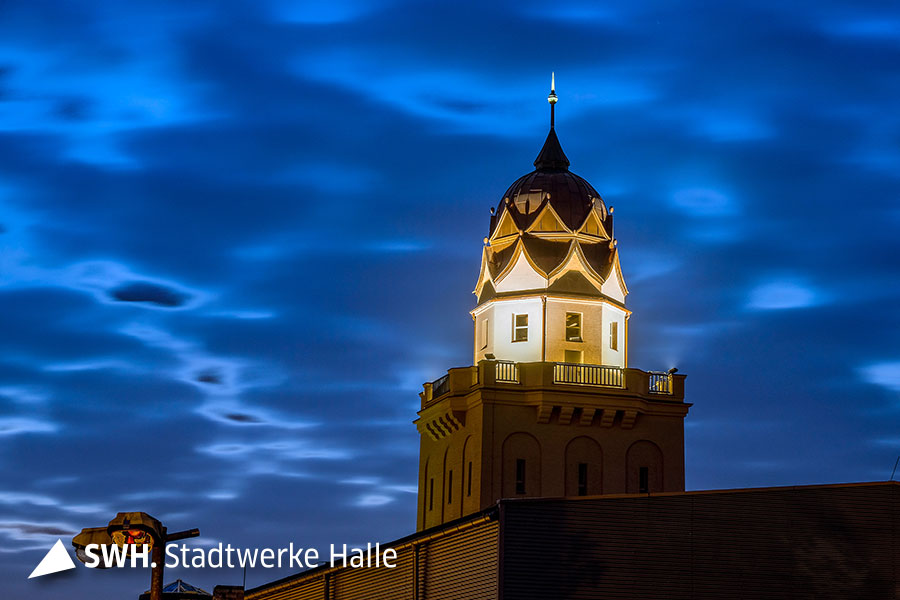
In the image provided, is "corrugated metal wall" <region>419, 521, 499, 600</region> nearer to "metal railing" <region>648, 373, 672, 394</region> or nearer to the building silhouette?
the building silhouette

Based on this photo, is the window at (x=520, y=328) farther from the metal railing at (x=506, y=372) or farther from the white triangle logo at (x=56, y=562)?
the white triangle logo at (x=56, y=562)

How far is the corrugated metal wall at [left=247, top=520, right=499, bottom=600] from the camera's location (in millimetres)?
50156

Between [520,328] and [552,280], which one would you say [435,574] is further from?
[552,280]

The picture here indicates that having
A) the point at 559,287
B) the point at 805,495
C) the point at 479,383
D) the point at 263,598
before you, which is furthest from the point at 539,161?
the point at 805,495

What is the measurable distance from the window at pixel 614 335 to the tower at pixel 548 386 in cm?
11

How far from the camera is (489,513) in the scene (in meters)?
49.0

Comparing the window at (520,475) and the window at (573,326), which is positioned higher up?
the window at (573,326)

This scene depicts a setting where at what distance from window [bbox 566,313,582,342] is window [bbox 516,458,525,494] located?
8004mm

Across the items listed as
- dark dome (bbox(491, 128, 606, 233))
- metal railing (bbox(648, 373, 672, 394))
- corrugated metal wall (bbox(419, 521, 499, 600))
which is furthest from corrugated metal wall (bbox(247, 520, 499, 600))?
dark dome (bbox(491, 128, 606, 233))

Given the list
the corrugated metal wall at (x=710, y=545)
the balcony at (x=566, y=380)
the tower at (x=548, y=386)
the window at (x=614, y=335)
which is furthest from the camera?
the window at (x=614, y=335)

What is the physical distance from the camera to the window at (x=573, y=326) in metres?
82.1

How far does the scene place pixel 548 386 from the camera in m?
78.6

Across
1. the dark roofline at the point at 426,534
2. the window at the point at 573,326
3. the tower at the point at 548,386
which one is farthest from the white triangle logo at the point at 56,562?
the window at the point at 573,326

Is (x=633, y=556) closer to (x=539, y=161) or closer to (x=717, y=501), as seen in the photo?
(x=717, y=501)
